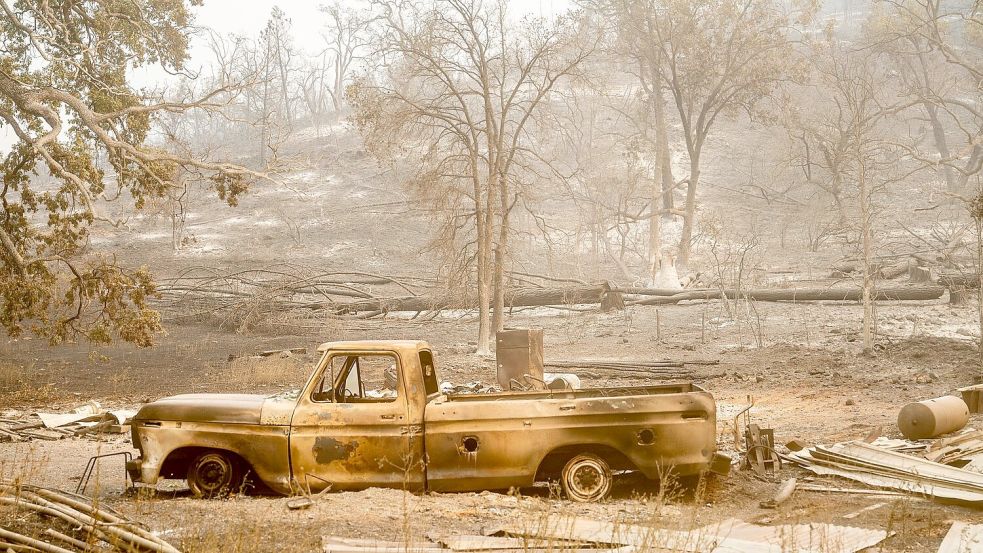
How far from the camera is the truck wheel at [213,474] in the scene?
802 cm

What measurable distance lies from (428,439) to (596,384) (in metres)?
10.2

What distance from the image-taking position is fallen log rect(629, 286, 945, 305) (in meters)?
25.7

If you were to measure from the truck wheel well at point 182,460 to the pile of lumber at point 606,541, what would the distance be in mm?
2422

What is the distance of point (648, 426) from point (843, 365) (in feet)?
40.6

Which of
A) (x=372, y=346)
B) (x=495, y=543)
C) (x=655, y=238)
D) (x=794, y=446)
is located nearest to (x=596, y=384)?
(x=794, y=446)

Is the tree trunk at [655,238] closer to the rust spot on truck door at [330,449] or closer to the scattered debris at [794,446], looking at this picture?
→ the scattered debris at [794,446]

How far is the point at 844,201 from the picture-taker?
161 feet

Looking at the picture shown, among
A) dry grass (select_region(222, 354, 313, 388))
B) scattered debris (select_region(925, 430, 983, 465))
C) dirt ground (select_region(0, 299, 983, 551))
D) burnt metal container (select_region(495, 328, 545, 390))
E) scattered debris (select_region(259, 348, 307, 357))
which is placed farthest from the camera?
scattered debris (select_region(259, 348, 307, 357))

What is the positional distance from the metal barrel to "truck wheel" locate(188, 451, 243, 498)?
785 cm

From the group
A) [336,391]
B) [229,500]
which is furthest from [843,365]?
[229,500]

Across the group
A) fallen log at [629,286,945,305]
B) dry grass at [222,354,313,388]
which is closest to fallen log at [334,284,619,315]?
fallen log at [629,286,945,305]

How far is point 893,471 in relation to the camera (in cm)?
904

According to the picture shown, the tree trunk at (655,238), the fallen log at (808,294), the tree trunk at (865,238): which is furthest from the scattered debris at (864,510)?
the tree trunk at (655,238)

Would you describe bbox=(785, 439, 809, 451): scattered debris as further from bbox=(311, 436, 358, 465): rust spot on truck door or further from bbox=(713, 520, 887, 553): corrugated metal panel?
bbox=(311, 436, 358, 465): rust spot on truck door
